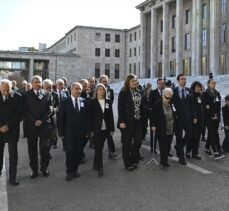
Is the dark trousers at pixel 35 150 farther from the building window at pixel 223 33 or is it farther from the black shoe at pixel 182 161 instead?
the building window at pixel 223 33

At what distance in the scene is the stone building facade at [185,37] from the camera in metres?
45.7

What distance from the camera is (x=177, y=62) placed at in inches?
2112

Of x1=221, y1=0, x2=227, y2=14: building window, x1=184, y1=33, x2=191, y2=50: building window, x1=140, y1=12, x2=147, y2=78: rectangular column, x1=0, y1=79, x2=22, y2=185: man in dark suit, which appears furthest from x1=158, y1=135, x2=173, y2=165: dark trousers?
x1=140, y1=12, x2=147, y2=78: rectangular column

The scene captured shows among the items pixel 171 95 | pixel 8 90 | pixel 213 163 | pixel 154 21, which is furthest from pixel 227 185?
pixel 154 21

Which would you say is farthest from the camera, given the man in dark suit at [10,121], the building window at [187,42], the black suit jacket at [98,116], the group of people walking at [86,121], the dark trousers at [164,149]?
the building window at [187,42]


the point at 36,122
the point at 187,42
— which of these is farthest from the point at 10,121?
the point at 187,42

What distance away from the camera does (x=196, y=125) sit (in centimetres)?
902

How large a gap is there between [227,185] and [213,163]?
1877 mm

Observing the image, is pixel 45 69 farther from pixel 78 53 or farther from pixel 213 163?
pixel 213 163

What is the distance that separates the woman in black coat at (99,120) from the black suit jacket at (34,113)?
3.23 feet

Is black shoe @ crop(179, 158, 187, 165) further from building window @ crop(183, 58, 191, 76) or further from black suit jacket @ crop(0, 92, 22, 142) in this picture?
building window @ crop(183, 58, 191, 76)

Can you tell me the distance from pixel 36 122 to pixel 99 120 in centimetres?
131

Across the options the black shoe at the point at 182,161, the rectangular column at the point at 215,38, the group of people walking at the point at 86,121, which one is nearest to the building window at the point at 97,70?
the rectangular column at the point at 215,38

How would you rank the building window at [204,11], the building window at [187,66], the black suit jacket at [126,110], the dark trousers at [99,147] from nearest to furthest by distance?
the dark trousers at [99,147]
the black suit jacket at [126,110]
the building window at [204,11]
the building window at [187,66]
